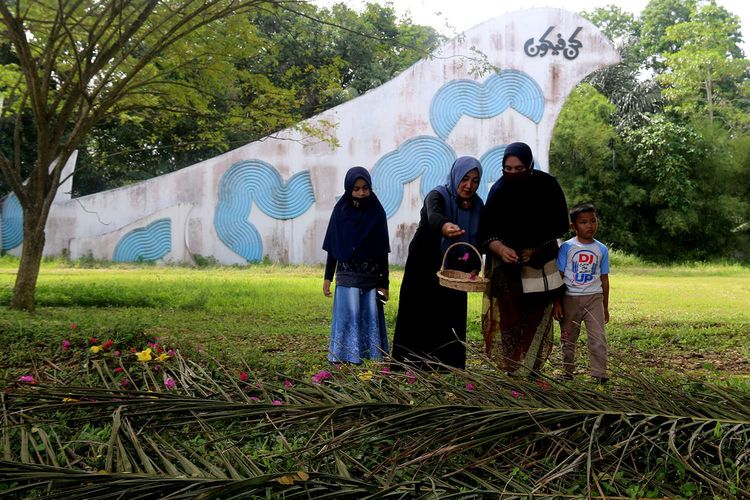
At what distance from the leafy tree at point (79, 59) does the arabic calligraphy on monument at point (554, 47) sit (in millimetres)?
7389

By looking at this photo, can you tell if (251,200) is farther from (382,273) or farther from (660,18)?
(660,18)

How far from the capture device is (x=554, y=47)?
12797 mm

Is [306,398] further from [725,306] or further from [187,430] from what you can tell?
[725,306]

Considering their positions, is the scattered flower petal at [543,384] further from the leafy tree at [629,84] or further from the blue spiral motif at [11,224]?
the leafy tree at [629,84]

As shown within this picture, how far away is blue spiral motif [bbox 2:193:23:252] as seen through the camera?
13.9 m

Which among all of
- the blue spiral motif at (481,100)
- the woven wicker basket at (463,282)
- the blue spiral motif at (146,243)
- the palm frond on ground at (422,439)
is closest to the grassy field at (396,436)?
the palm frond on ground at (422,439)

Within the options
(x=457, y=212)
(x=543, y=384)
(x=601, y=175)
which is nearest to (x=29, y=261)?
(x=457, y=212)

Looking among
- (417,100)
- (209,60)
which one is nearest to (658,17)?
(417,100)

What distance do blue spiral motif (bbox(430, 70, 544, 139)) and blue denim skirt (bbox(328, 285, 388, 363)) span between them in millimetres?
9484

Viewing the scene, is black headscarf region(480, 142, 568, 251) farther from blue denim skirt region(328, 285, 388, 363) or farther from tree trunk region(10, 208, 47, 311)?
tree trunk region(10, 208, 47, 311)

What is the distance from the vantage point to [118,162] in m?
18.0

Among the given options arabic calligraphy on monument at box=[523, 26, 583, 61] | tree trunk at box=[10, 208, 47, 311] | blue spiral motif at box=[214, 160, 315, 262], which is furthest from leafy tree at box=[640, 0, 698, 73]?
tree trunk at box=[10, 208, 47, 311]

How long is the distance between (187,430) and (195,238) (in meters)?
12.6

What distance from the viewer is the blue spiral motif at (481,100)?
12961 millimetres
